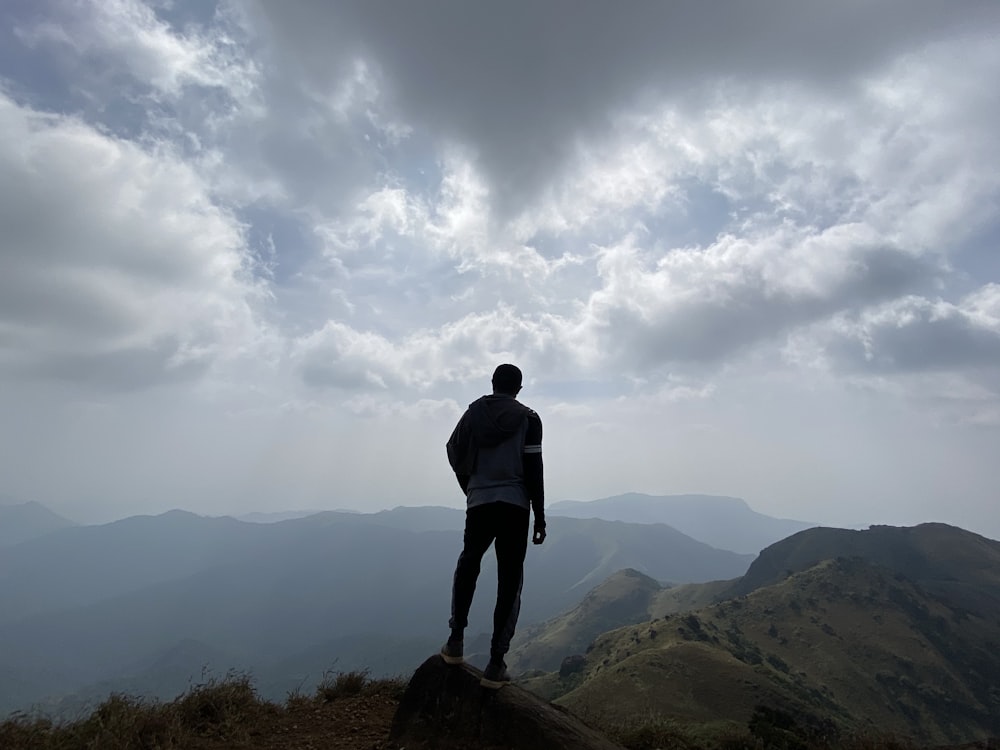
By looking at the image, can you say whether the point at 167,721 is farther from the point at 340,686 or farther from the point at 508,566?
the point at 508,566

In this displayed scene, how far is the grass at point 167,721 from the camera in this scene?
17.9 ft

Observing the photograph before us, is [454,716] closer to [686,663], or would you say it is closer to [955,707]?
[686,663]

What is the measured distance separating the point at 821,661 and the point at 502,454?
86.4 metres

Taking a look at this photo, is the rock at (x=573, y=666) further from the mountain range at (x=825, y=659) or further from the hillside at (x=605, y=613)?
the hillside at (x=605, y=613)

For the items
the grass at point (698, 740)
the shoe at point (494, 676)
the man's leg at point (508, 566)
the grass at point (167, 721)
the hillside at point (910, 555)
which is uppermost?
the man's leg at point (508, 566)

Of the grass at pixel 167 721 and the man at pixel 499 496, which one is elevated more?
the man at pixel 499 496

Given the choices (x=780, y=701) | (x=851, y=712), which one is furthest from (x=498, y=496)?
(x=851, y=712)

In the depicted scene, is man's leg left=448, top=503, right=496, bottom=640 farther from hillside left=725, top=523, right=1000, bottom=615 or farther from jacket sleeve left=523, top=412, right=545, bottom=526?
hillside left=725, top=523, right=1000, bottom=615

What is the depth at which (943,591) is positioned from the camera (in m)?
112

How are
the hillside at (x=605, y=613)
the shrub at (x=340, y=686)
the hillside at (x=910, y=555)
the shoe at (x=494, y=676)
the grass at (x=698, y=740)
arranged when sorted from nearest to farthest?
the shoe at (x=494, y=676) → the grass at (x=698, y=740) → the shrub at (x=340, y=686) → the hillside at (x=910, y=555) → the hillside at (x=605, y=613)

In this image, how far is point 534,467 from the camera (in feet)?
19.7

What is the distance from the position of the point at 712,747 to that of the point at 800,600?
100993mm

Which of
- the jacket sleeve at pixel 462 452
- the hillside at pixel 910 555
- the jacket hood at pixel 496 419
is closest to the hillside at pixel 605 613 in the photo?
the hillside at pixel 910 555

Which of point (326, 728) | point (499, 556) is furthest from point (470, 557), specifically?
point (326, 728)
